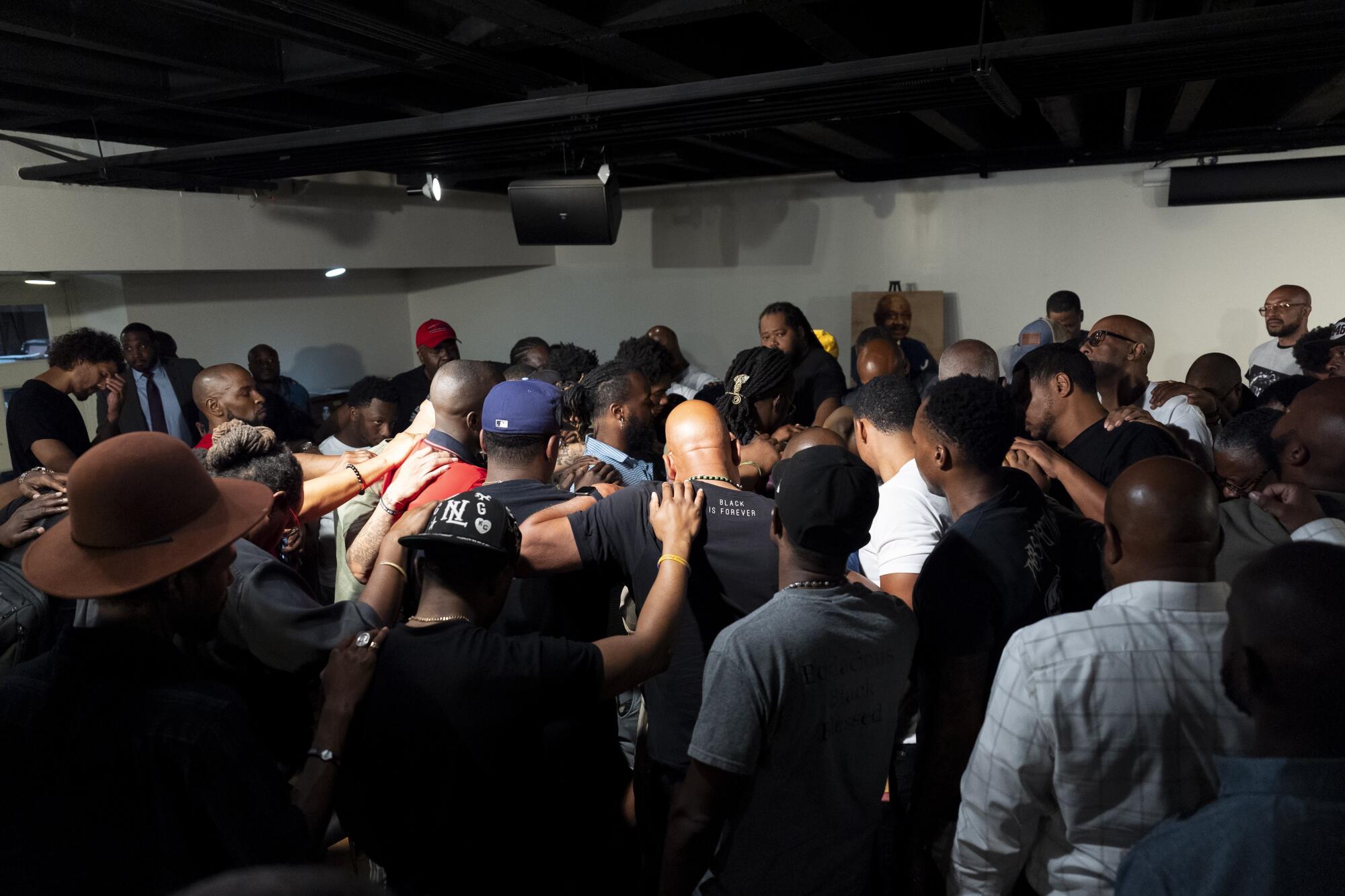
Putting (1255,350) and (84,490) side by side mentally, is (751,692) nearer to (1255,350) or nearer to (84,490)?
(84,490)

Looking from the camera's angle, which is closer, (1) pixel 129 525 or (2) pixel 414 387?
(1) pixel 129 525

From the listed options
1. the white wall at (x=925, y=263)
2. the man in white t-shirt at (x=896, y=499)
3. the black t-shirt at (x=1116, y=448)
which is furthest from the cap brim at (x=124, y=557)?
the white wall at (x=925, y=263)

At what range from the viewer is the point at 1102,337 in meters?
3.96

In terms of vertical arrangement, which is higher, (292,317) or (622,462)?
(292,317)

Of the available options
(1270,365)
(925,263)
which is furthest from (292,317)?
(1270,365)

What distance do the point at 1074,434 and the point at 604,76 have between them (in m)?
3.06

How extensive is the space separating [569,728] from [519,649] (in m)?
0.52

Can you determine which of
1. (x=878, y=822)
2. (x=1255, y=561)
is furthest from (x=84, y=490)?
(x=1255, y=561)

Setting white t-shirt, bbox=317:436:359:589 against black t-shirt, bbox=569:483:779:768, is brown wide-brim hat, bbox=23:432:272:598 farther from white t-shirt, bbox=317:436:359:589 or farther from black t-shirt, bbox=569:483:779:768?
white t-shirt, bbox=317:436:359:589

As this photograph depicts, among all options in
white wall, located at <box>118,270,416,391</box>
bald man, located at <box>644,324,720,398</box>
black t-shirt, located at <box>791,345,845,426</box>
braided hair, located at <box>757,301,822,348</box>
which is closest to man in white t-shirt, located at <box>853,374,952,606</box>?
black t-shirt, located at <box>791,345,845,426</box>

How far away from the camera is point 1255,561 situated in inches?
40.1

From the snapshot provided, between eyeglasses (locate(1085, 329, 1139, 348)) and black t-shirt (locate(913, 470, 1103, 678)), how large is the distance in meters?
2.32

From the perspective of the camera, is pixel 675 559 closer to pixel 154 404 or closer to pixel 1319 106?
pixel 154 404

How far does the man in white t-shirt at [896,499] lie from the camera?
7.10 feet
